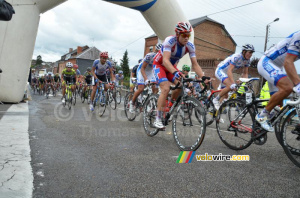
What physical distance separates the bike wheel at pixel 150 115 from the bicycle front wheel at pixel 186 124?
0.75 meters

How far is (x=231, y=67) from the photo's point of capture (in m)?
6.39

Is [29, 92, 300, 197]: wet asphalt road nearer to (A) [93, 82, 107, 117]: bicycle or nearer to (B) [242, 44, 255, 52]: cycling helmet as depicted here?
(B) [242, 44, 255, 52]: cycling helmet

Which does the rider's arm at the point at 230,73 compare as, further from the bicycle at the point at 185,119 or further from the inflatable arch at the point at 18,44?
the inflatable arch at the point at 18,44

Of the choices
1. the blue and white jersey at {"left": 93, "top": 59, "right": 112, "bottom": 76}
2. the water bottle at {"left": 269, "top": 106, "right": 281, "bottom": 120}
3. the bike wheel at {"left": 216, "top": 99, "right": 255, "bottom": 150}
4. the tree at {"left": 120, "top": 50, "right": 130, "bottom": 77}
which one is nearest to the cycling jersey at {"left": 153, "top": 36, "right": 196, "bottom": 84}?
the bike wheel at {"left": 216, "top": 99, "right": 255, "bottom": 150}

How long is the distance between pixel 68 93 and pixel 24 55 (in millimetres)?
2133

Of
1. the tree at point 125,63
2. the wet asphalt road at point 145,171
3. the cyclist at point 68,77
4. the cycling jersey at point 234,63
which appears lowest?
the wet asphalt road at point 145,171

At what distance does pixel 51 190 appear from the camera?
2139 millimetres

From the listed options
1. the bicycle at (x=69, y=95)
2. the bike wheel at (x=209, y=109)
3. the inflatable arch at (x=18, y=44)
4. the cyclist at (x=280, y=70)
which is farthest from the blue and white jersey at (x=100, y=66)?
the cyclist at (x=280, y=70)

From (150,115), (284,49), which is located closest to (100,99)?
(150,115)

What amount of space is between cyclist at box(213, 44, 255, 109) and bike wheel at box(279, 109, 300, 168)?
2.96m

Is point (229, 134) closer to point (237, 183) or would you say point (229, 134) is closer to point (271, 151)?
point (271, 151)

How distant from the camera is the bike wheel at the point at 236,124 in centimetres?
387

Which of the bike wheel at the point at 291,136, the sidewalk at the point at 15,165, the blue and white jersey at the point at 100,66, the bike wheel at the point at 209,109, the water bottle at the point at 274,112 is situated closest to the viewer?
the sidewalk at the point at 15,165

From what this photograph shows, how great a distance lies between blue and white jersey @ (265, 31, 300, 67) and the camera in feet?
10.2
